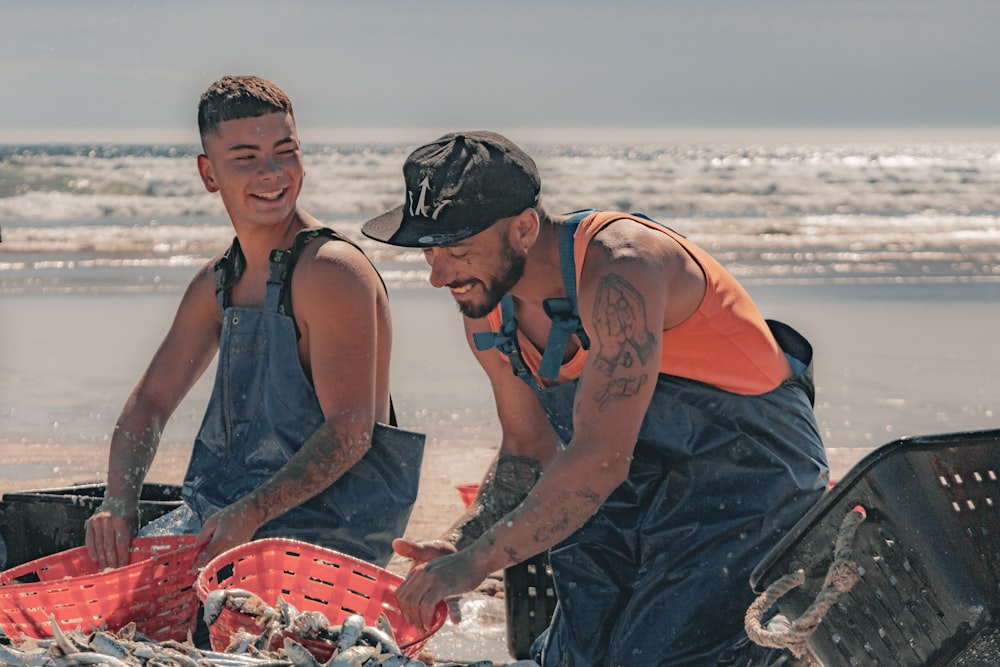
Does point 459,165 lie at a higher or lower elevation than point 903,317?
higher

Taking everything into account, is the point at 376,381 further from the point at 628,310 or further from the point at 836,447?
the point at 836,447

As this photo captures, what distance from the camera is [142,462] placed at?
4.43 metres

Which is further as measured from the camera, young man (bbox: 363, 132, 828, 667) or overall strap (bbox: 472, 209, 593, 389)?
overall strap (bbox: 472, 209, 593, 389)

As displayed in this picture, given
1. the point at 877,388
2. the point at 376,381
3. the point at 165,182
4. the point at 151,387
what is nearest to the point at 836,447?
the point at 877,388

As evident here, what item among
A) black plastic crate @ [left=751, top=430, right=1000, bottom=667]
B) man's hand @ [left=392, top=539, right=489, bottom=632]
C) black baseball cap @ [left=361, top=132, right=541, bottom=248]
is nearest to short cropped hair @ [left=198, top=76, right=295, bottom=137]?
black baseball cap @ [left=361, top=132, right=541, bottom=248]

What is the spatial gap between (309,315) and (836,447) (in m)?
4.24

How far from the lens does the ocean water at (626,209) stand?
15008 millimetres

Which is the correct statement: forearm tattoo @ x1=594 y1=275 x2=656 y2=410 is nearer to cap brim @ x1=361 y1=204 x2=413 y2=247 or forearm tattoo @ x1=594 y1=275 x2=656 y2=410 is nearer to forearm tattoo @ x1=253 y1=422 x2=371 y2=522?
cap brim @ x1=361 y1=204 x2=413 y2=247

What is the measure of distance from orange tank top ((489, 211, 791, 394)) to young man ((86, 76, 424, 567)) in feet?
3.44

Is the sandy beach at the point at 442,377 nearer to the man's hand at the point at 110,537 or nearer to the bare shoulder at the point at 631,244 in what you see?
the man's hand at the point at 110,537

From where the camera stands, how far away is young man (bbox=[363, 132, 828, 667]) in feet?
10.2

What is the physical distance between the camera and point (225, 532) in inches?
151

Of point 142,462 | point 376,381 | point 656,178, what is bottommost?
point 656,178

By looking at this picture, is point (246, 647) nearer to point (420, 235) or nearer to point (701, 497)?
point (420, 235)
